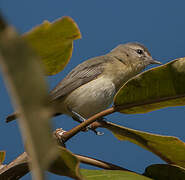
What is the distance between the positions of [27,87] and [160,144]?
113cm

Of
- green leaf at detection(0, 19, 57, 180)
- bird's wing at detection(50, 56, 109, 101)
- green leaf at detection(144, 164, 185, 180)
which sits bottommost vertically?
green leaf at detection(144, 164, 185, 180)

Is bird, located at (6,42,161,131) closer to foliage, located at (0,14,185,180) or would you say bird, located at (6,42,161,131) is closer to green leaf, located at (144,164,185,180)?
foliage, located at (0,14,185,180)

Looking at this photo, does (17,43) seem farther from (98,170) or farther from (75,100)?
(75,100)

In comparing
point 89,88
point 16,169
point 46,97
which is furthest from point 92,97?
point 46,97

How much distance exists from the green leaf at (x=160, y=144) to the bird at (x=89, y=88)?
3.68 feet

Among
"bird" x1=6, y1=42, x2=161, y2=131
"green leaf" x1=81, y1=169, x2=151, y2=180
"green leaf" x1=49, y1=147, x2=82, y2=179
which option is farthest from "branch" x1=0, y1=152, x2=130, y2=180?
"bird" x1=6, y1=42, x2=161, y2=131

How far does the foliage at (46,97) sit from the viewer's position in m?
0.27

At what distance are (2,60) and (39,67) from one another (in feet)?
0.12

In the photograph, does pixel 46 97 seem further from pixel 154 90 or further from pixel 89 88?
pixel 89 88

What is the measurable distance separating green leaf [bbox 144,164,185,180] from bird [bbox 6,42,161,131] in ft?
4.19

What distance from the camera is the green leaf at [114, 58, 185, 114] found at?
1.26 m

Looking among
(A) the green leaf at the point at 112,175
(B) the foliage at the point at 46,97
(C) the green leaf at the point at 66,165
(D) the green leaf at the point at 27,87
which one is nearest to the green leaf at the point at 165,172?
(B) the foliage at the point at 46,97

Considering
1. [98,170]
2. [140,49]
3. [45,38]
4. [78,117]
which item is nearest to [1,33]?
[45,38]

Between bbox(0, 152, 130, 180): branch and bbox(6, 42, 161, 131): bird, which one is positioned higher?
bbox(0, 152, 130, 180): branch
